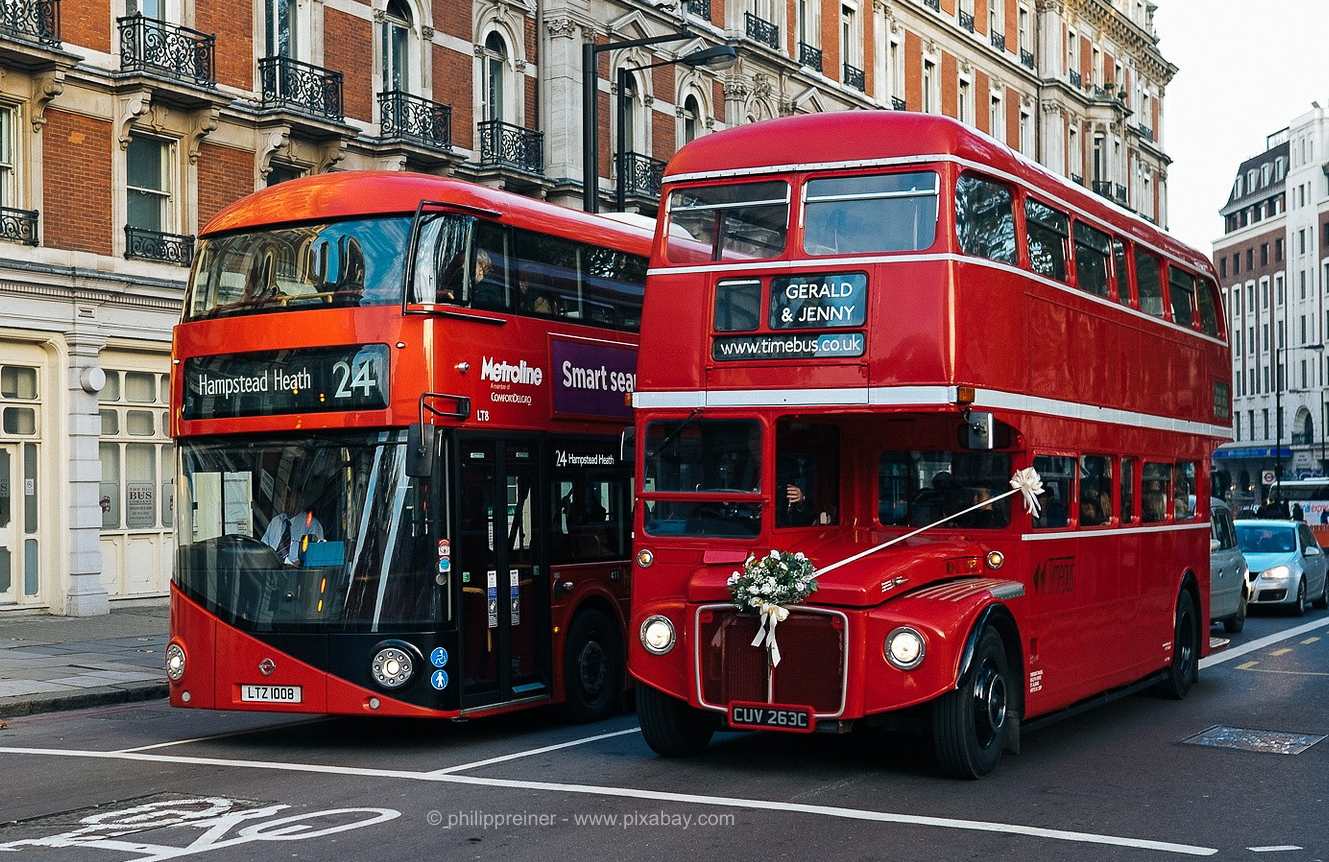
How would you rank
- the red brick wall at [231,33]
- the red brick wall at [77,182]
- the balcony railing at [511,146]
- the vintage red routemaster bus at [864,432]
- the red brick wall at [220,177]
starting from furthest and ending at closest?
the balcony railing at [511,146] → the red brick wall at [220,177] → the red brick wall at [231,33] → the red brick wall at [77,182] → the vintage red routemaster bus at [864,432]

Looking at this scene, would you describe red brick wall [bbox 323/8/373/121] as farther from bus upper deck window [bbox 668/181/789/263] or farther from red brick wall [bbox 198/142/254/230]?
bus upper deck window [bbox 668/181/789/263]

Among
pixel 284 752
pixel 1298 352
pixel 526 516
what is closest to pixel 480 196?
pixel 526 516

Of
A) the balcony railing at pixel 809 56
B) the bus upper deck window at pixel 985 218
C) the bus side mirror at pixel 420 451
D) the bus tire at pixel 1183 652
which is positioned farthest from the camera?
the balcony railing at pixel 809 56

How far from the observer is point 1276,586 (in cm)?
2598

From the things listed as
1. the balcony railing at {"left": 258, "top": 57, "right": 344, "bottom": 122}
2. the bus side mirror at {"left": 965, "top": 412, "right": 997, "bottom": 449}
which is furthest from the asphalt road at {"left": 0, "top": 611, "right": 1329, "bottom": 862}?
the balcony railing at {"left": 258, "top": 57, "right": 344, "bottom": 122}

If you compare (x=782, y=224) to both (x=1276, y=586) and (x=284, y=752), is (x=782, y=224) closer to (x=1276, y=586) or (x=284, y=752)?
(x=284, y=752)

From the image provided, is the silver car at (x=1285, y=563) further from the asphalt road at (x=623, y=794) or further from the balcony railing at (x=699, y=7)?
the balcony railing at (x=699, y=7)

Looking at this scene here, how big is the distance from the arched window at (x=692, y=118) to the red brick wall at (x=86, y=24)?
53.9 feet

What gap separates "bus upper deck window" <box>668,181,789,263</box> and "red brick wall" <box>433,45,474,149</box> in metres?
19.7

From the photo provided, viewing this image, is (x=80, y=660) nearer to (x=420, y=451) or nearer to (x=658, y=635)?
(x=420, y=451)

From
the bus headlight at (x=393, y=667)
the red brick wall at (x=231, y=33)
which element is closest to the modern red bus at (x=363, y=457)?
the bus headlight at (x=393, y=667)

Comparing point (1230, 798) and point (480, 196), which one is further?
point (480, 196)

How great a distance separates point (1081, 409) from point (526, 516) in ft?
14.0

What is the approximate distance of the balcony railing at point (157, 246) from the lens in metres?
24.2
